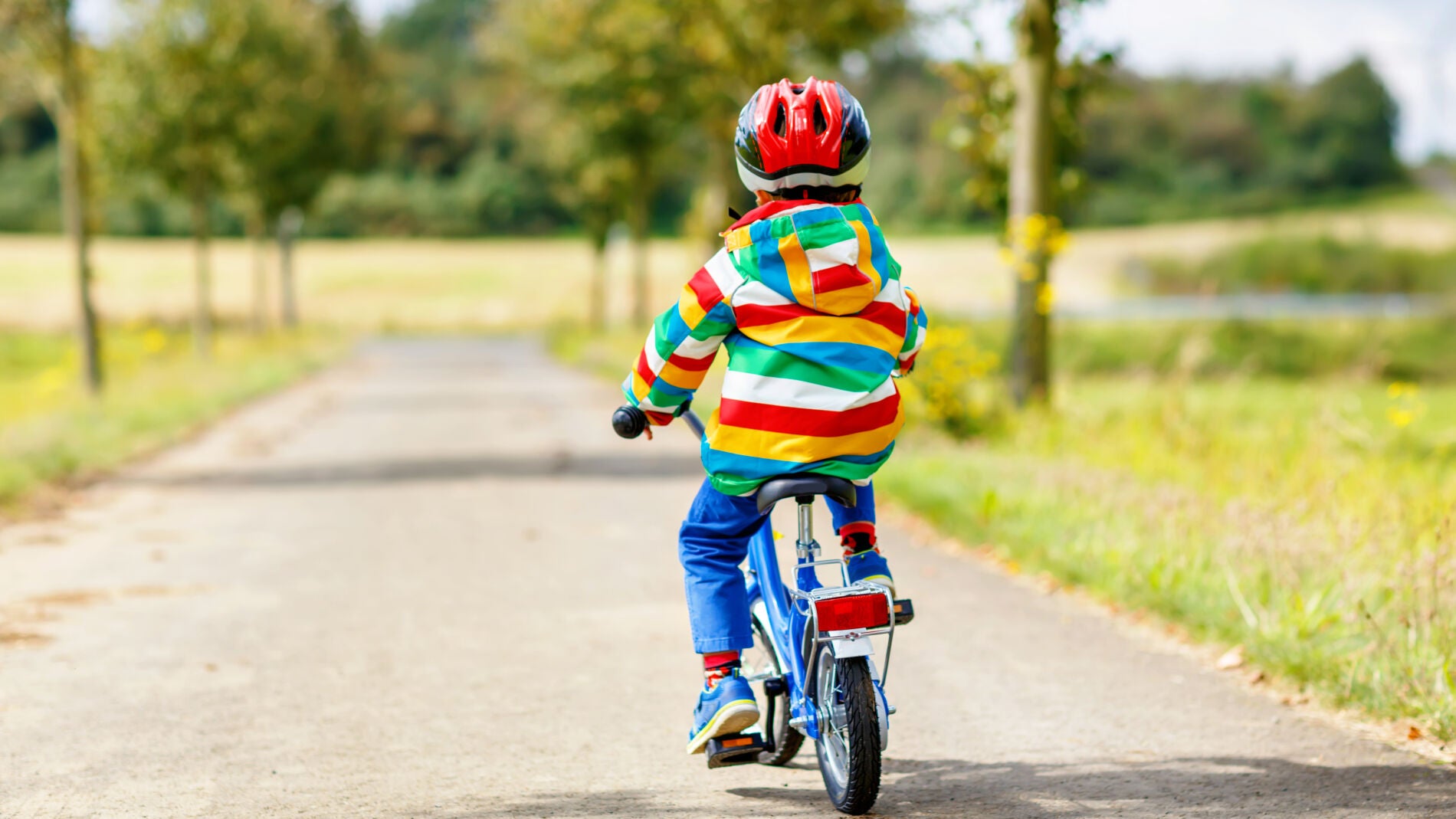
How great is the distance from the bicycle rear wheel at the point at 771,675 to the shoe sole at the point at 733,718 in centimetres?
25

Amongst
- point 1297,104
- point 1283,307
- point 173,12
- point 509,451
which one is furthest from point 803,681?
point 1297,104

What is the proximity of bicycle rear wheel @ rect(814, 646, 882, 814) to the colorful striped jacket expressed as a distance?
0.49 meters

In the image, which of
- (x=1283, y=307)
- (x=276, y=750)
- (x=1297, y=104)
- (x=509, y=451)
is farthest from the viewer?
(x=1297, y=104)

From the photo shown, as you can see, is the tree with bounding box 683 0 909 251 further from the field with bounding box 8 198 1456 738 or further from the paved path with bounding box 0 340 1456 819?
the paved path with bounding box 0 340 1456 819

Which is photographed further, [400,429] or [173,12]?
[173,12]

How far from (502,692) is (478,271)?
2645 inches

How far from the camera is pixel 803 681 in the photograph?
382 cm

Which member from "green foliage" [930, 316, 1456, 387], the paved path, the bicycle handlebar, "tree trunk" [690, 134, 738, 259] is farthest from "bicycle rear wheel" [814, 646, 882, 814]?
"green foliage" [930, 316, 1456, 387]

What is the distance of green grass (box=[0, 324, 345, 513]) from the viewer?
38.2ft

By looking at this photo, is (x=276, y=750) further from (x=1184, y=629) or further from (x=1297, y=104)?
(x=1297, y=104)

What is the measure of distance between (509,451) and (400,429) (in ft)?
9.60

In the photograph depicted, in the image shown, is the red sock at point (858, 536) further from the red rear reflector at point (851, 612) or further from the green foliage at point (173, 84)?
the green foliage at point (173, 84)

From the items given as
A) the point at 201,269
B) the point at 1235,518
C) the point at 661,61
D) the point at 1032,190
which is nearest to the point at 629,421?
the point at 1235,518

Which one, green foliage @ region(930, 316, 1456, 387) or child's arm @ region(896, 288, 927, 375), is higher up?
child's arm @ region(896, 288, 927, 375)
